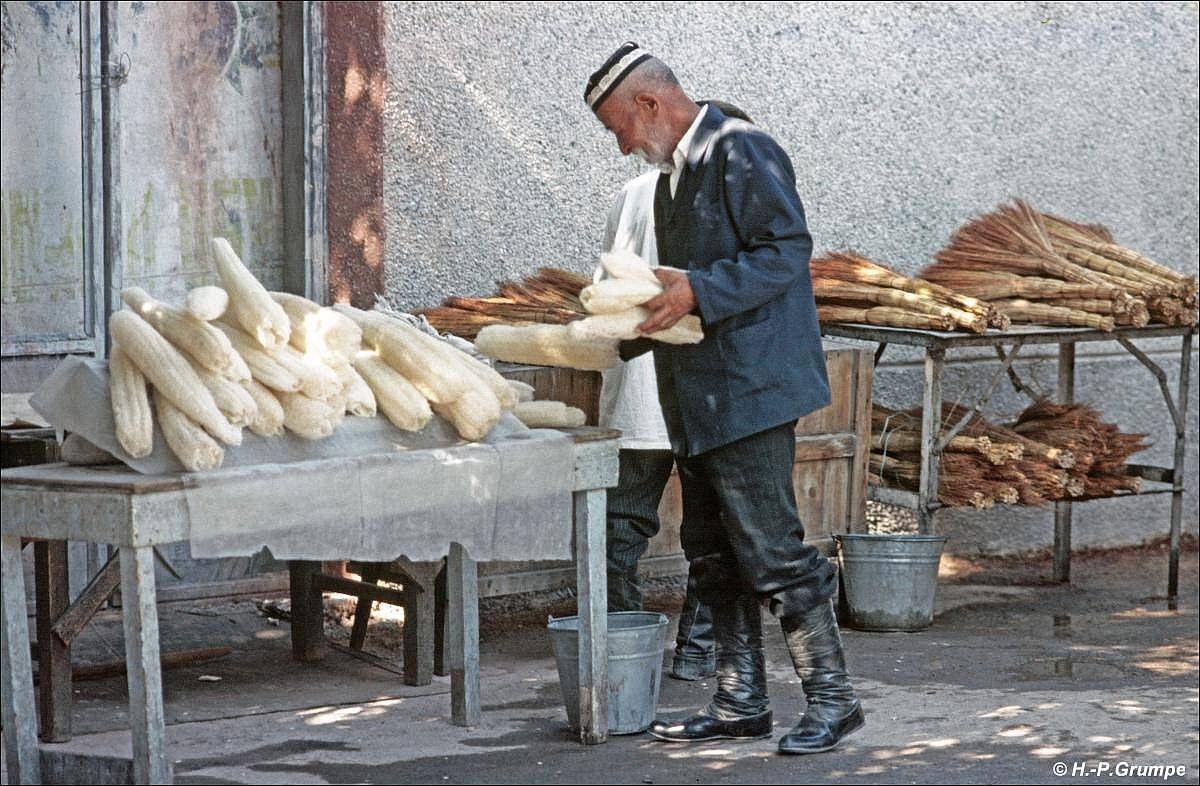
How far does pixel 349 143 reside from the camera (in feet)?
23.2

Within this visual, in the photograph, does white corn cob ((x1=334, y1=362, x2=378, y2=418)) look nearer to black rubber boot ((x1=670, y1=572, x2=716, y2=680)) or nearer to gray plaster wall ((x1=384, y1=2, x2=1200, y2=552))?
black rubber boot ((x1=670, y1=572, x2=716, y2=680))

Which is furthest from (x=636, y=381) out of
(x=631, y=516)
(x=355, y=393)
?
(x=355, y=393)

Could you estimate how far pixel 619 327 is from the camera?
4539 millimetres

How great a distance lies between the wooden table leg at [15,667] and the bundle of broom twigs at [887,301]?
3.56 m

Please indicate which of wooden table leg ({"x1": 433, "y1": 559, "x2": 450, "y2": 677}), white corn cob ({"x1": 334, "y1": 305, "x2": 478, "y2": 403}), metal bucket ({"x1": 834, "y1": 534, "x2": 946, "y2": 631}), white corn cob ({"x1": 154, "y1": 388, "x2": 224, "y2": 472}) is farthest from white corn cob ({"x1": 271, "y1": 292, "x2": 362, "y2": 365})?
metal bucket ({"x1": 834, "y1": 534, "x2": 946, "y2": 631})

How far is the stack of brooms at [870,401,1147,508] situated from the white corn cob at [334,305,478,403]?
3.21 metres

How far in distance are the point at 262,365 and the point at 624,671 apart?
1.57 metres

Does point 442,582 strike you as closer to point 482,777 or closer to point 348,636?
point 348,636

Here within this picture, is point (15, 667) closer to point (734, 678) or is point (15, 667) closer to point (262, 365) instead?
point (262, 365)

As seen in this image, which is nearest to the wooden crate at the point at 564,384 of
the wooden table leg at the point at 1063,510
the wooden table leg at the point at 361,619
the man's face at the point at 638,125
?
the wooden table leg at the point at 361,619

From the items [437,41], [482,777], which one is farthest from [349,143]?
[482,777]

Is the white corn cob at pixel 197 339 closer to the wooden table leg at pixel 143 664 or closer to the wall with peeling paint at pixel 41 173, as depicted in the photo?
the wooden table leg at pixel 143 664

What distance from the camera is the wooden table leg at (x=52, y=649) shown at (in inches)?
204

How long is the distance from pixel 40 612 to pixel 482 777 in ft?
5.33
